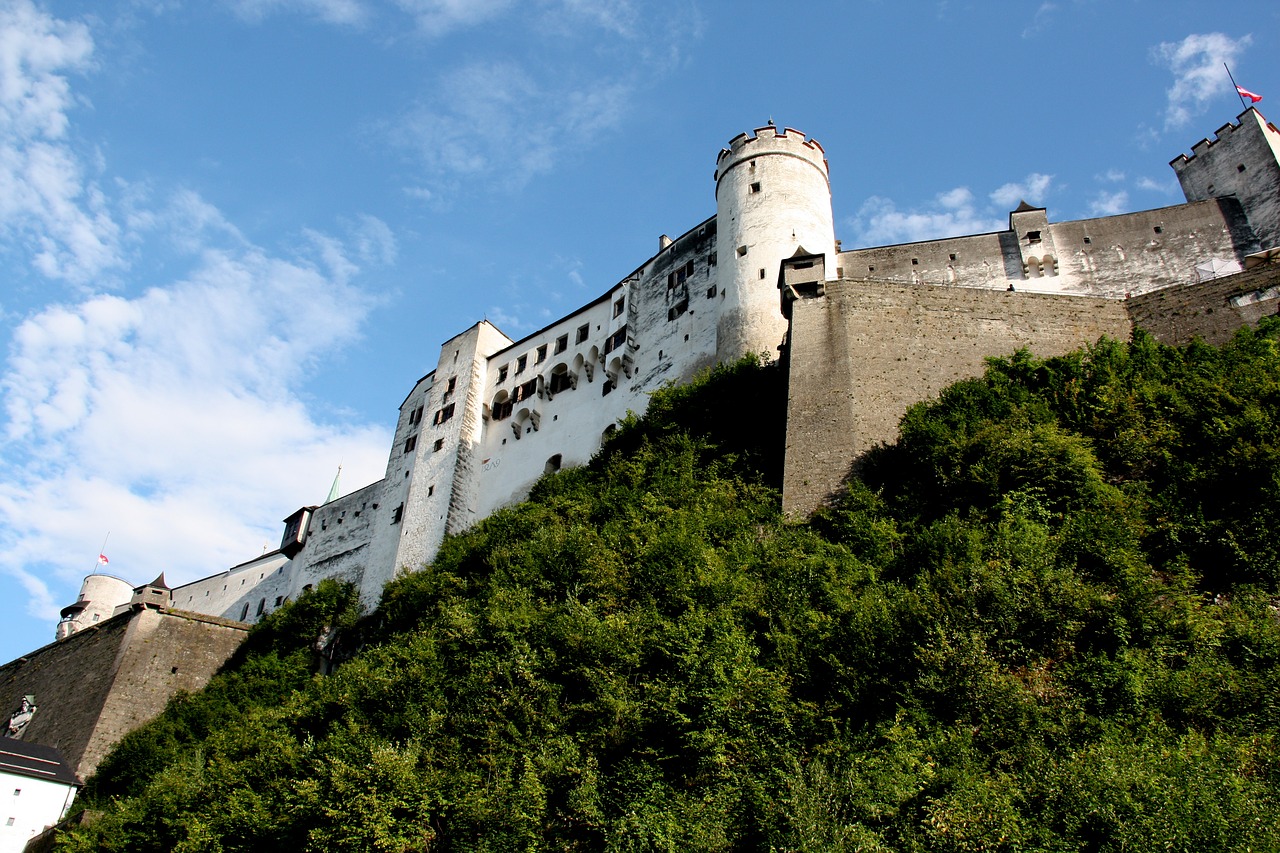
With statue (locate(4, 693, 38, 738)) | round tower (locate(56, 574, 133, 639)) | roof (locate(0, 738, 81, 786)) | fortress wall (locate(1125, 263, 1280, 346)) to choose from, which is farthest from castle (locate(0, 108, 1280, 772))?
round tower (locate(56, 574, 133, 639))

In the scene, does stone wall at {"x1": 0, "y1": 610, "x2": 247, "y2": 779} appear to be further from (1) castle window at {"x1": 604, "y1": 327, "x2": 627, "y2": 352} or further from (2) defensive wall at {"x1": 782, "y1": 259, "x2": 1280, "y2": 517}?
(2) defensive wall at {"x1": 782, "y1": 259, "x2": 1280, "y2": 517}

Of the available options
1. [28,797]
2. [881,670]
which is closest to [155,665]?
[28,797]

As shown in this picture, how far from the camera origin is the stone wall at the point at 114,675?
31.9 metres

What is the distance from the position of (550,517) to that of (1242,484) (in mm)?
15084

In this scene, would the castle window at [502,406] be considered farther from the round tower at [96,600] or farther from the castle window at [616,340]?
the round tower at [96,600]

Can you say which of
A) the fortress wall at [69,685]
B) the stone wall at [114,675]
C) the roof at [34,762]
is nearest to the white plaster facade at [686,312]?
the stone wall at [114,675]

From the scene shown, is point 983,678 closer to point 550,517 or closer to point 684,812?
point 684,812

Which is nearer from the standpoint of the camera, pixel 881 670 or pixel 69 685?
pixel 881 670

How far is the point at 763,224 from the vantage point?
3353 centimetres

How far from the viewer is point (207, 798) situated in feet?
→ 64.2

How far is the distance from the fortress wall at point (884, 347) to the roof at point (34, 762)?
23.0 meters

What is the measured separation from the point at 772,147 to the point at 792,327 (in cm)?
1340

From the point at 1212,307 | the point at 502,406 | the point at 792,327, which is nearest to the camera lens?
the point at 1212,307

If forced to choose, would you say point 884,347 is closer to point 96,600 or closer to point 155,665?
point 155,665
